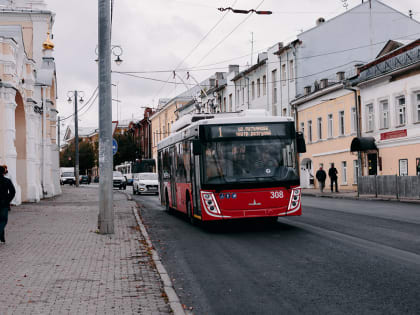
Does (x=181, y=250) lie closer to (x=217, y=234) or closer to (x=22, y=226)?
(x=217, y=234)

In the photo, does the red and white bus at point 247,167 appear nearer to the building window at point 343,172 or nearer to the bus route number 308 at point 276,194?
the bus route number 308 at point 276,194

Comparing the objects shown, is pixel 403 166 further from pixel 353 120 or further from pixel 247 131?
pixel 247 131

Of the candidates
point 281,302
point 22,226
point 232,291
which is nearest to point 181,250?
point 232,291

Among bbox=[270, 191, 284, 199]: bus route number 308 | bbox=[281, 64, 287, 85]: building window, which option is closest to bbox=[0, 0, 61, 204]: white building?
bbox=[270, 191, 284, 199]: bus route number 308

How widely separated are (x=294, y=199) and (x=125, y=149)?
81471 mm

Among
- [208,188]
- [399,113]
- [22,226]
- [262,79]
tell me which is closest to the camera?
[208,188]

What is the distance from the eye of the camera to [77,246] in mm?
12492

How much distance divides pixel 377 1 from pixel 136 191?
2413 centimetres

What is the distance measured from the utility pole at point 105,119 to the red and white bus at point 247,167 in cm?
204

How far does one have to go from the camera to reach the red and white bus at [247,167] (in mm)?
14555

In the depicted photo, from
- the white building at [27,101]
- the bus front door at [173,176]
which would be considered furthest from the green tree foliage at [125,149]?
the bus front door at [173,176]

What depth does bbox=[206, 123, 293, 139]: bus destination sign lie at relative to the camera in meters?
14.9

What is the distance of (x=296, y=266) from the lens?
9.64 m

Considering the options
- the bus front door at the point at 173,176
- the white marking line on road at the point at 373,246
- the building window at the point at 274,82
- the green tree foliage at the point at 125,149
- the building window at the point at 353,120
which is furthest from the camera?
the green tree foliage at the point at 125,149
